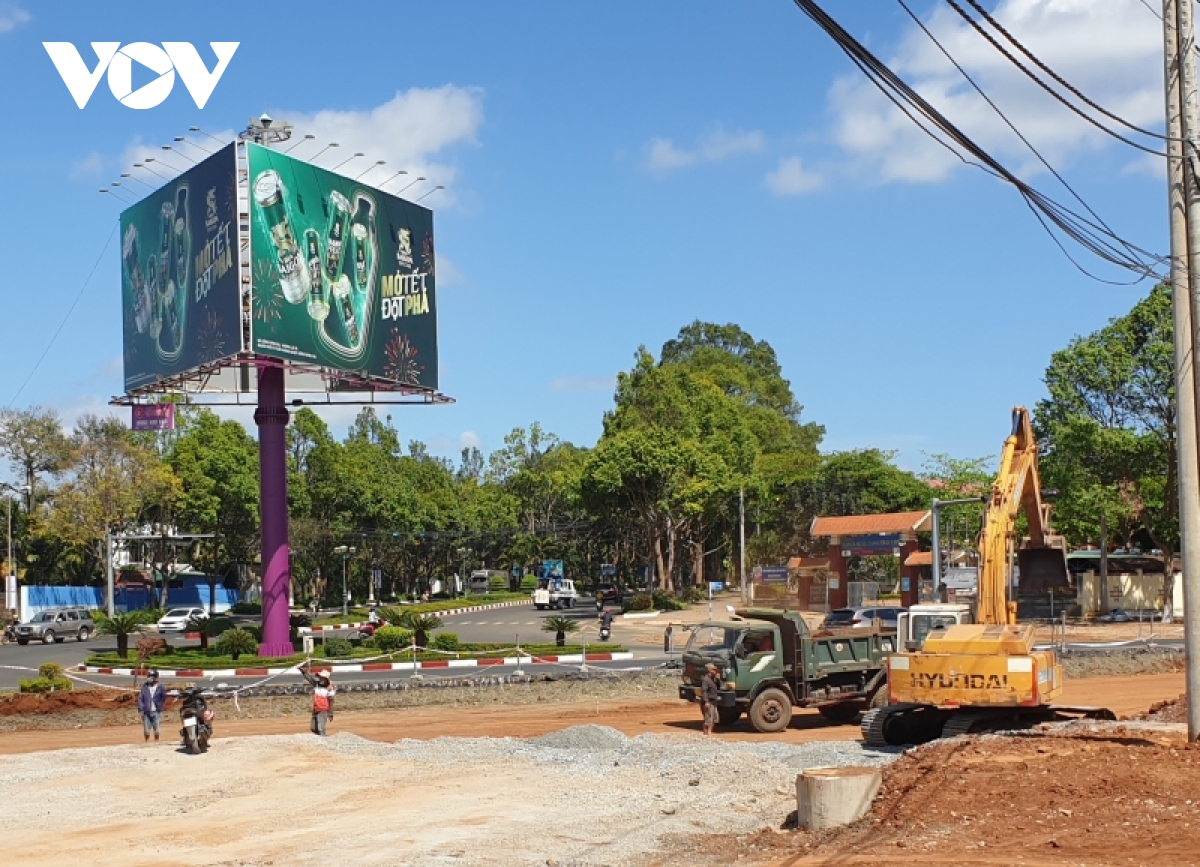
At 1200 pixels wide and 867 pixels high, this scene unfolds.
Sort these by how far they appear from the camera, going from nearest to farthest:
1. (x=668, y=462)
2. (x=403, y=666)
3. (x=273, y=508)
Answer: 1. (x=403, y=666)
2. (x=273, y=508)
3. (x=668, y=462)

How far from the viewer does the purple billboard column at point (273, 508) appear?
43.9 metres

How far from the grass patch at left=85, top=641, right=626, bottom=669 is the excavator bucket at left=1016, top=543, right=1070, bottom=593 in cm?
1588

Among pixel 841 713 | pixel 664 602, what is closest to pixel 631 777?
pixel 841 713

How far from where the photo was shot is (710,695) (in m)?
26.4

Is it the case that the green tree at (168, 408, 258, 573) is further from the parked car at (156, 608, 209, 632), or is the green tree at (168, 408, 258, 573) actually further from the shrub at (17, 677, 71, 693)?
the shrub at (17, 677, 71, 693)

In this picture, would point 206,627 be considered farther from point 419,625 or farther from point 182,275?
point 182,275

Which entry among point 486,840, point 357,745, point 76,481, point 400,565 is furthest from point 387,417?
point 486,840

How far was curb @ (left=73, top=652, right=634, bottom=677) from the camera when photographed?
129 feet

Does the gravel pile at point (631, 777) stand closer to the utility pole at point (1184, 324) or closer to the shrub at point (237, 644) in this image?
the utility pole at point (1184, 324)

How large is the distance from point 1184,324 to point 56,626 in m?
57.3

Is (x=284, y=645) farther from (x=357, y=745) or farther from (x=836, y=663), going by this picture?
(x=836, y=663)

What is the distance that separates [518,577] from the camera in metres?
136

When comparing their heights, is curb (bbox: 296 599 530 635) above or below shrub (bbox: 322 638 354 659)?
below

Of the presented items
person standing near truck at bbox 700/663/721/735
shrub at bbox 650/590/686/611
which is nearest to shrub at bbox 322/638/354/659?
person standing near truck at bbox 700/663/721/735
